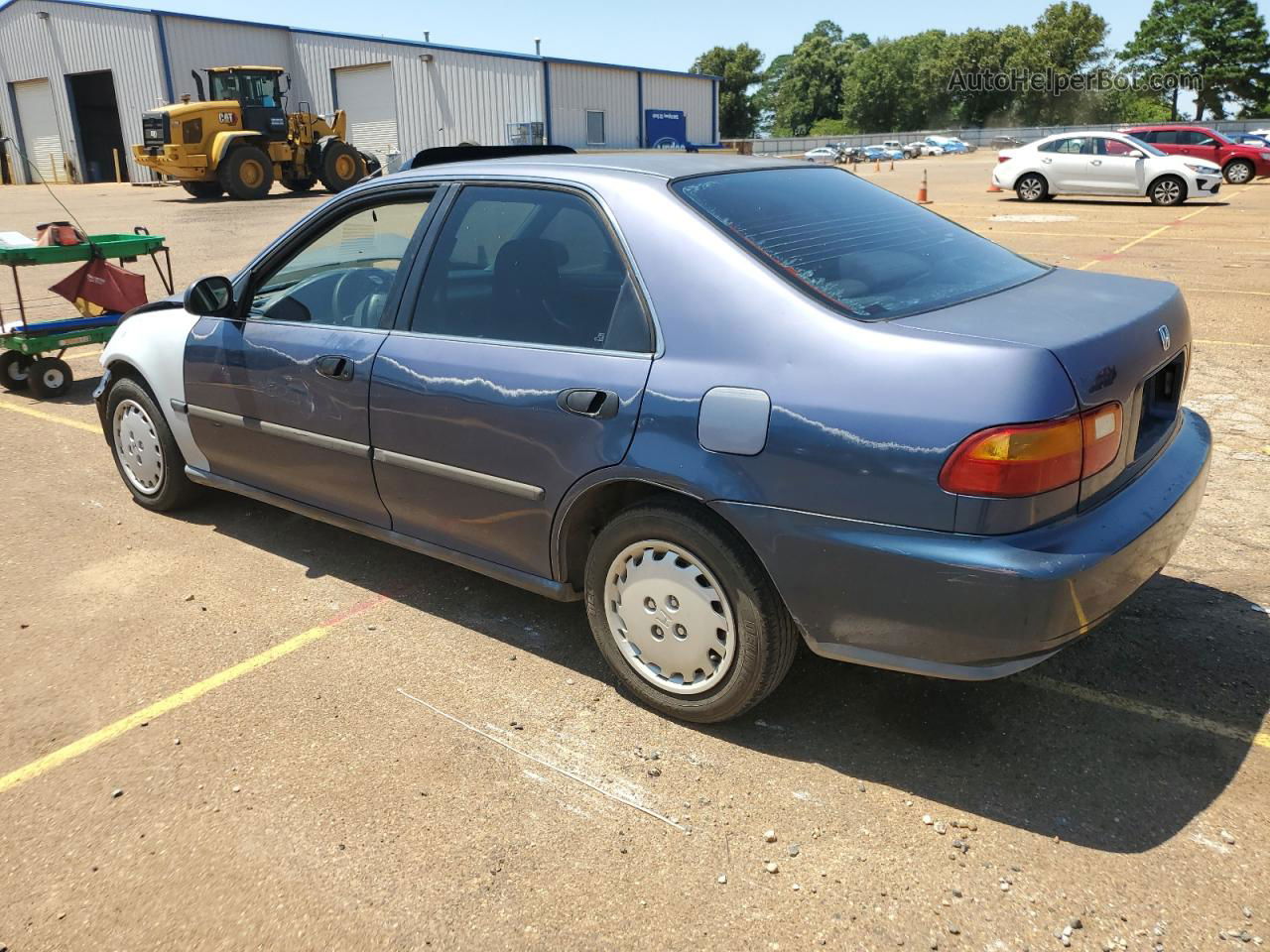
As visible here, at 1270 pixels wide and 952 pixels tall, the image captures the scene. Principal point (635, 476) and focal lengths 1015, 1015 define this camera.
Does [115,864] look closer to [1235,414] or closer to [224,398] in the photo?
[224,398]

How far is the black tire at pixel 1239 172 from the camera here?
25828mm

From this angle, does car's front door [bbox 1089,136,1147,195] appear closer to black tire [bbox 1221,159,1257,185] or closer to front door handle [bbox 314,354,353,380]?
black tire [bbox 1221,159,1257,185]

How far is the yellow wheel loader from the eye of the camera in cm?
2538

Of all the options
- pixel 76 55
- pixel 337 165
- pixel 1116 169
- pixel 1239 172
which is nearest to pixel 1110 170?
pixel 1116 169

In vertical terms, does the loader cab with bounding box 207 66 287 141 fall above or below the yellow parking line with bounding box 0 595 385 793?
above

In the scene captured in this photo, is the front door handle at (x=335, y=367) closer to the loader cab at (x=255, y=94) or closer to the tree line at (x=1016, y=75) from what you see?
the loader cab at (x=255, y=94)

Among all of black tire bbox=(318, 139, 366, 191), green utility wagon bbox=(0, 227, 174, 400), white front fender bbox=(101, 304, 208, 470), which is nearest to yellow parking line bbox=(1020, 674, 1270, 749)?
white front fender bbox=(101, 304, 208, 470)

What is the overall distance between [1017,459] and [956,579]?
321 mm

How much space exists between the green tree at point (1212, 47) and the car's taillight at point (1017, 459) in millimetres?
93918

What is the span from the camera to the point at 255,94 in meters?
26.4

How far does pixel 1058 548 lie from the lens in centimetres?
247

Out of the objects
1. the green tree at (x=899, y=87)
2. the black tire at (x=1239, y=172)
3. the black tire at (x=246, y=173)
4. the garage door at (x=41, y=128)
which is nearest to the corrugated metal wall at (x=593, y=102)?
the black tire at (x=246, y=173)

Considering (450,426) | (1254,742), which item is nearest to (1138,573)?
(1254,742)

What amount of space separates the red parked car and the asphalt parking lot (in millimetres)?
24440
